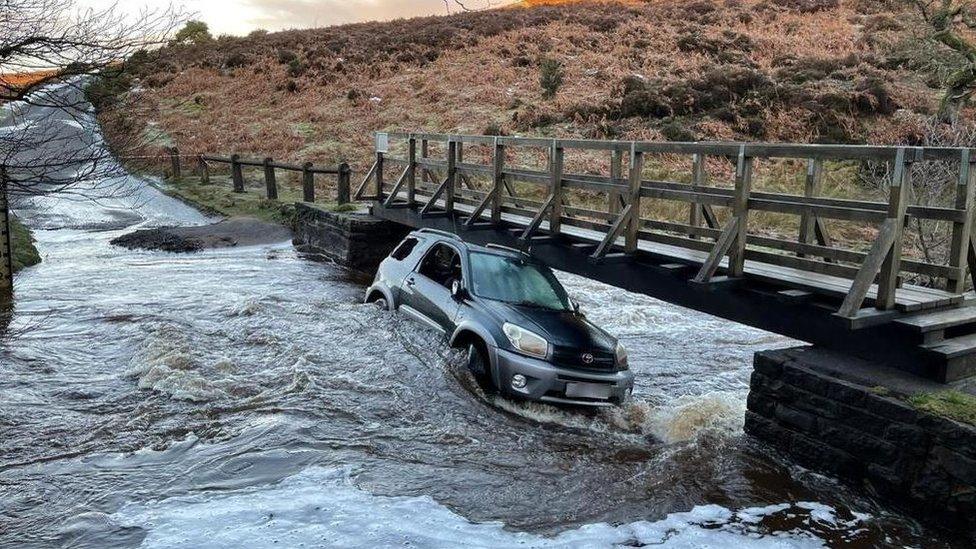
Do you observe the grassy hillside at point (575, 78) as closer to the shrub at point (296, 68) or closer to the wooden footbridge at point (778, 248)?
the shrub at point (296, 68)

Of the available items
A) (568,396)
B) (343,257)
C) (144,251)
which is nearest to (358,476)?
(568,396)

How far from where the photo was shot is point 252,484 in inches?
216

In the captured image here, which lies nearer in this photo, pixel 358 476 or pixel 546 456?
pixel 358 476

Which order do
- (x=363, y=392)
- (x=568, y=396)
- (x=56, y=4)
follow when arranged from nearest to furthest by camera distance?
1. (x=568, y=396)
2. (x=363, y=392)
3. (x=56, y=4)

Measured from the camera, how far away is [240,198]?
73.6 feet

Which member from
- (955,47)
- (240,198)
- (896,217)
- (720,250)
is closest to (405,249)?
(720,250)

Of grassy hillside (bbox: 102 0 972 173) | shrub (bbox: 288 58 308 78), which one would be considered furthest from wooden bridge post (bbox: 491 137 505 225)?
shrub (bbox: 288 58 308 78)

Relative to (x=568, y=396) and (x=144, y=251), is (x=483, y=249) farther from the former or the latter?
(x=144, y=251)

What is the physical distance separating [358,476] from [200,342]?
4148mm

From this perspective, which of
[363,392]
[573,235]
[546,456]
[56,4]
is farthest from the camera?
[573,235]

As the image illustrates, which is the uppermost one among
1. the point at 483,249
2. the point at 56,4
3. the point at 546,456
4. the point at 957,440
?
the point at 56,4

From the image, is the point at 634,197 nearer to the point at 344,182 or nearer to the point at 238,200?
the point at 344,182

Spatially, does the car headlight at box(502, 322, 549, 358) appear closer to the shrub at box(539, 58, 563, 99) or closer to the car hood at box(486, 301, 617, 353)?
the car hood at box(486, 301, 617, 353)

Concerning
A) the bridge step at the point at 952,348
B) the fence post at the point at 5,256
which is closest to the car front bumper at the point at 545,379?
the bridge step at the point at 952,348
